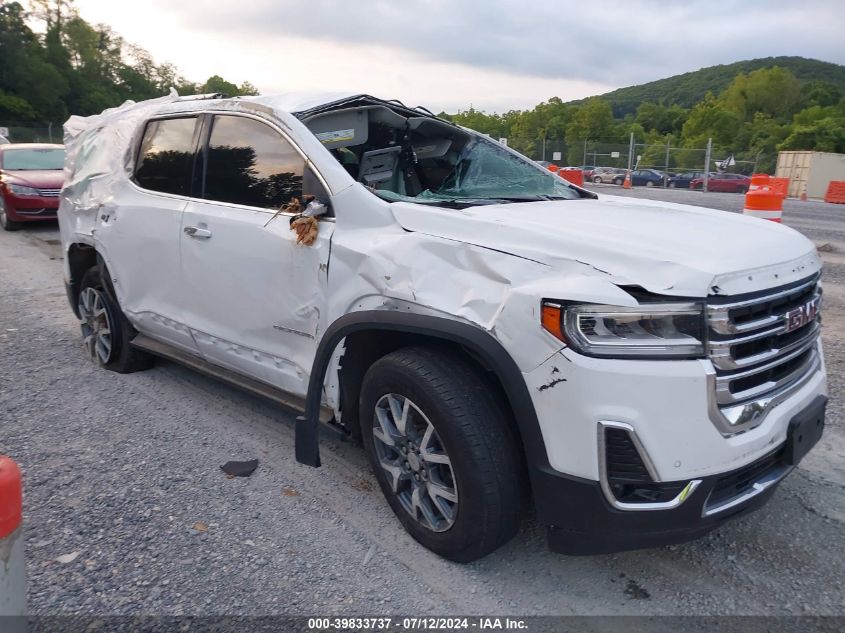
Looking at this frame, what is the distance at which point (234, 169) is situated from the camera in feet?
12.5

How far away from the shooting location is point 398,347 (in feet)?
9.80

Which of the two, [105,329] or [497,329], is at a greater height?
[497,329]

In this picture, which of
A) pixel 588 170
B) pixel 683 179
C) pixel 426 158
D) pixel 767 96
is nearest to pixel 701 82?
pixel 767 96

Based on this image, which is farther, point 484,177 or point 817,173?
point 817,173

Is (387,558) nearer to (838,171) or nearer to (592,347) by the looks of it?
(592,347)

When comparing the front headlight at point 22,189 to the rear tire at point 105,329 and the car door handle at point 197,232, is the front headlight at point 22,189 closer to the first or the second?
the rear tire at point 105,329

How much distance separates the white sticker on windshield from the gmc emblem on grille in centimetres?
233

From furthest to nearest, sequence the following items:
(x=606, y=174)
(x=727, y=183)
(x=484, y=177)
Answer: (x=606, y=174) < (x=727, y=183) < (x=484, y=177)

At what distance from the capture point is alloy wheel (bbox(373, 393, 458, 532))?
2.68 m

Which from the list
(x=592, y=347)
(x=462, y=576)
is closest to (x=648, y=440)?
(x=592, y=347)

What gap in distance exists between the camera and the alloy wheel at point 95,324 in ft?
16.3

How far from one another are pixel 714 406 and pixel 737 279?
44 centimetres

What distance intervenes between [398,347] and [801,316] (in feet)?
5.30

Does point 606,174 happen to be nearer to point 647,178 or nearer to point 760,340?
point 647,178
